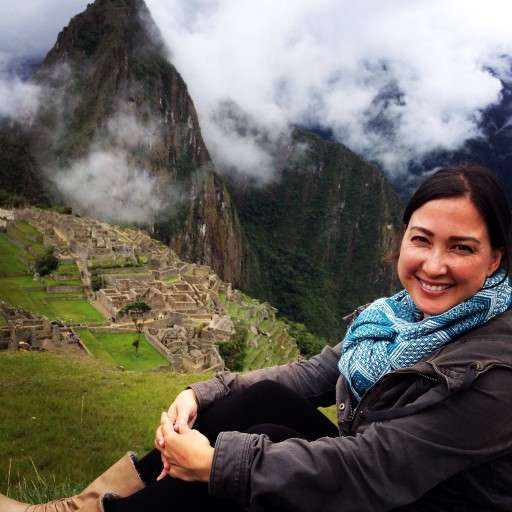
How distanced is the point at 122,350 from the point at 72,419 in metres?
11.1

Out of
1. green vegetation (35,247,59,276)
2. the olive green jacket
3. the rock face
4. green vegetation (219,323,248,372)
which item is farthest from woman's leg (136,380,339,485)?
the rock face

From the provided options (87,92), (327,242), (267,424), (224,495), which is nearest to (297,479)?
(224,495)

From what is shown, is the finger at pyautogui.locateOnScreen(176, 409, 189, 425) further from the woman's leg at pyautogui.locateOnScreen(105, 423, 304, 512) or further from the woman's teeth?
the woman's teeth

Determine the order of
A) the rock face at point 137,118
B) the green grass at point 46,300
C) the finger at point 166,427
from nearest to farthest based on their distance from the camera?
the finger at point 166,427 → the green grass at point 46,300 → the rock face at point 137,118

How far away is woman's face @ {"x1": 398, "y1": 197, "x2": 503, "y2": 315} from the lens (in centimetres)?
172

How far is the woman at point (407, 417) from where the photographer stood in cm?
152

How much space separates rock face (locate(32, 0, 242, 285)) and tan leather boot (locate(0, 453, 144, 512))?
228ft

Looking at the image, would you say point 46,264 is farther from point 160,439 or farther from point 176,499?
point 176,499

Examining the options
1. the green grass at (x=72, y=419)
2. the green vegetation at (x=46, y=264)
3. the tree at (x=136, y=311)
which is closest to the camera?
the green grass at (x=72, y=419)

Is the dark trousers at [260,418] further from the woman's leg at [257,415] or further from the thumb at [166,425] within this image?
the thumb at [166,425]

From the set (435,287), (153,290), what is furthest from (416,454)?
(153,290)

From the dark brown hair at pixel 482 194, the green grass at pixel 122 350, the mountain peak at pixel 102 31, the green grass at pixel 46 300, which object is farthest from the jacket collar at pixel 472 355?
the mountain peak at pixel 102 31

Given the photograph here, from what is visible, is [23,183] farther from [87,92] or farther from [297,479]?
[297,479]

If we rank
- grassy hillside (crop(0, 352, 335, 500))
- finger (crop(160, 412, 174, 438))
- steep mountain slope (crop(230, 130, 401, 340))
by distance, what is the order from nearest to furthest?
finger (crop(160, 412, 174, 438)) → grassy hillside (crop(0, 352, 335, 500)) → steep mountain slope (crop(230, 130, 401, 340))
